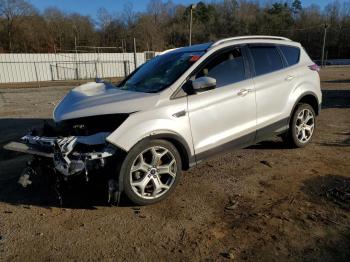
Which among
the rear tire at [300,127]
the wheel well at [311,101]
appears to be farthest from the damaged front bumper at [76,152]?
the wheel well at [311,101]

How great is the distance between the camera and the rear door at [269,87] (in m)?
5.02

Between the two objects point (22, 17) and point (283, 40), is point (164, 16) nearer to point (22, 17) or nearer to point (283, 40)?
point (22, 17)

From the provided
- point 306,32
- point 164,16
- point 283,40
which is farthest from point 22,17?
point 283,40

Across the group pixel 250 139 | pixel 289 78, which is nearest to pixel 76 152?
pixel 250 139

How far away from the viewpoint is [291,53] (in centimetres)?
572

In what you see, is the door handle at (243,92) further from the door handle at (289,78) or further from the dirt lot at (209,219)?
the dirt lot at (209,219)

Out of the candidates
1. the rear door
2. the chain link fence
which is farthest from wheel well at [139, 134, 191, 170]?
the chain link fence

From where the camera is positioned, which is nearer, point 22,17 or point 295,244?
point 295,244

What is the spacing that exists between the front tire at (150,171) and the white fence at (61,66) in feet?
105

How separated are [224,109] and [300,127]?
1.98m

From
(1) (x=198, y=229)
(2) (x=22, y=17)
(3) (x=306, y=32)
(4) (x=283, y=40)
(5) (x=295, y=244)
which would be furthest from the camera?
(3) (x=306, y=32)

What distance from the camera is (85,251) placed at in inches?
124

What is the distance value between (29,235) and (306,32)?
9388 cm

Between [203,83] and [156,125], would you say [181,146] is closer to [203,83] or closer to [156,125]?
[156,125]
